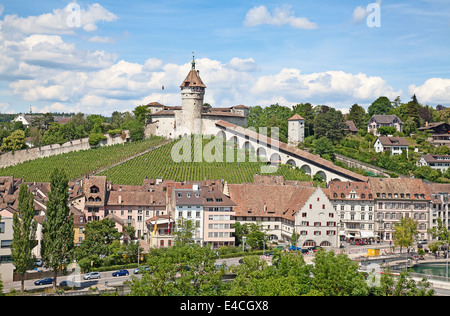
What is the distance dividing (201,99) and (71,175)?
38452mm

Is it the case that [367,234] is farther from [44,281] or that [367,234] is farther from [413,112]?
[413,112]

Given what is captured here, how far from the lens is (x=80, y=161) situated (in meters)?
106

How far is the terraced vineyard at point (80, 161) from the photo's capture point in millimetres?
96050

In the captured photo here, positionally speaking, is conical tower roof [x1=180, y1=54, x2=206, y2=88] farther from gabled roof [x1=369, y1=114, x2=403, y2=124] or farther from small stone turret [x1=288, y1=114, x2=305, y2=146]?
gabled roof [x1=369, y1=114, x2=403, y2=124]

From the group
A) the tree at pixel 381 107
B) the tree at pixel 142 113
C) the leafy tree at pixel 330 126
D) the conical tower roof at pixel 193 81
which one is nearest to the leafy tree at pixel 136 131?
the tree at pixel 142 113

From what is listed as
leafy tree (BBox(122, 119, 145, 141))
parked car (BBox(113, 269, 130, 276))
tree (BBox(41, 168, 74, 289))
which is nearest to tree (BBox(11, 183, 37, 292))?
tree (BBox(41, 168, 74, 289))

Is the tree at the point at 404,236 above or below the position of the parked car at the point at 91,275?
above

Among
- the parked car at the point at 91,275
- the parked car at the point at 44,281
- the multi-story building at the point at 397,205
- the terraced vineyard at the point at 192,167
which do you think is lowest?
the parked car at the point at 44,281

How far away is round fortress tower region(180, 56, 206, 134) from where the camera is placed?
119438 millimetres

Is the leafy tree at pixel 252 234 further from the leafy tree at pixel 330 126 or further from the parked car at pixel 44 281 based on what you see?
the leafy tree at pixel 330 126

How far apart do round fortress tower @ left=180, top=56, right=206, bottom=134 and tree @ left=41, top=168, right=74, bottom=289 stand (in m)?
70.8

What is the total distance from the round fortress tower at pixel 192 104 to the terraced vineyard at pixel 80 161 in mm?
6946
